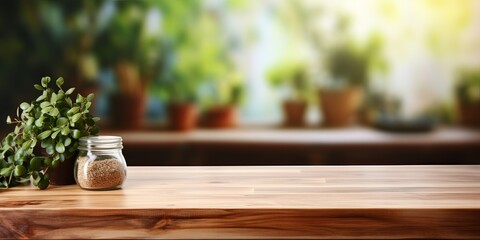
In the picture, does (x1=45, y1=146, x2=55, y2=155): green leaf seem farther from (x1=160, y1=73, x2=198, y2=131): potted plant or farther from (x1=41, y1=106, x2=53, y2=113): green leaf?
(x1=160, y1=73, x2=198, y2=131): potted plant

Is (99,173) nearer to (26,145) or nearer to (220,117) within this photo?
(26,145)

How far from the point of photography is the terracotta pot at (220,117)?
322 centimetres

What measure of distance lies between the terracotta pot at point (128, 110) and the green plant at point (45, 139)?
1738 mm

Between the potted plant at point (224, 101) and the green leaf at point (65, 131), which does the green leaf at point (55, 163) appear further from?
the potted plant at point (224, 101)

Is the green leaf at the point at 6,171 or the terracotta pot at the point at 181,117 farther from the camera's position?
the terracotta pot at the point at 181,117

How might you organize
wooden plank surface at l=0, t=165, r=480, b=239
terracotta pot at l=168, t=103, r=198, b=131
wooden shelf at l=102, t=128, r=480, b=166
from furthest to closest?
terracotta pot at l=168, t=103, r=198, b=131
wooden shelf at l=102, t=128, r=480, b=166
wooden plank surface at l=0, t=165, r=480, b=239

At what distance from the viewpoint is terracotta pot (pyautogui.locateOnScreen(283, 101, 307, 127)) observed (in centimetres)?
322

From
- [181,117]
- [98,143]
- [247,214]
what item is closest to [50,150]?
[98,143]

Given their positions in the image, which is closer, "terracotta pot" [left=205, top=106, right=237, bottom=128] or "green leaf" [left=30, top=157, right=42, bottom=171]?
"green leaf" [left=30, top=157, right=42, bottom=171]

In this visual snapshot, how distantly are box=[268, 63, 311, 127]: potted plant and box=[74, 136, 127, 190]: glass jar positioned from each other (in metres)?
1.88

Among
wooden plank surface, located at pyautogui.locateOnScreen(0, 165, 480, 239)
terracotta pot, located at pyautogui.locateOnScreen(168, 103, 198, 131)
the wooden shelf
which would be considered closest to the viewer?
wooden plank surface, located at pyautogui.locateOnScreen(0, 165, 480, 239)

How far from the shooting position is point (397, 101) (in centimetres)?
327

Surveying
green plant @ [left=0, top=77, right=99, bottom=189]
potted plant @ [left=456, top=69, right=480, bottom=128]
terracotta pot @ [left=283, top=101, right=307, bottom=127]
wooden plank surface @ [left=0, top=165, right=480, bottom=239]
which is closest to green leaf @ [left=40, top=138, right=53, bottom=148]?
green plant @ [left=0, top=77, right=99, bottom=189]

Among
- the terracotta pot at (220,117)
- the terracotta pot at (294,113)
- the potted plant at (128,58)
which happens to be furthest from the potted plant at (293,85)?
the potted plant at (128,58)
